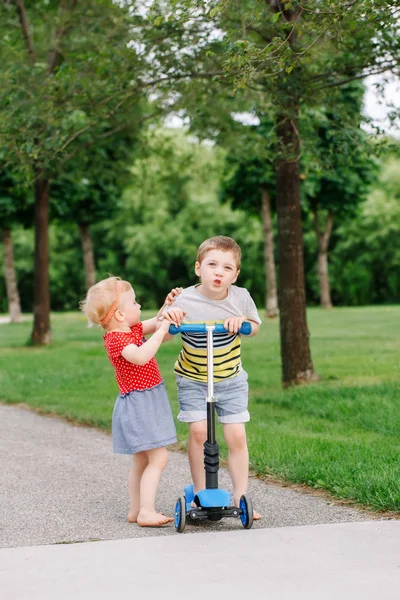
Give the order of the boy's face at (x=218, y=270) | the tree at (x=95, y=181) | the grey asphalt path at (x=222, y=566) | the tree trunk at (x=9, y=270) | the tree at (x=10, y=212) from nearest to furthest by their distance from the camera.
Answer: the grey asphalt path at (x=222, y=566) → the boy's face at (x=218, y=270) → the tree at (x=95, y=181) → the tree at (x=10, y=212) → the tree trunk at (x=9, y=270)

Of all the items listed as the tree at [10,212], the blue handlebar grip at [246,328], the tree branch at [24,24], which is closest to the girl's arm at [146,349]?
the blue handlebar grip at [246,328]

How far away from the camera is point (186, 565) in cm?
393

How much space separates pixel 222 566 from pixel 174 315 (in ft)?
4.47

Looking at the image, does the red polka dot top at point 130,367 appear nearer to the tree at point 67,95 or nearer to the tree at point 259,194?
the tree at point 67,95

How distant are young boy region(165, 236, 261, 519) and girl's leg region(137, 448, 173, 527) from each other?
192mm

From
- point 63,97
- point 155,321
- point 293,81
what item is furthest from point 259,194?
point 155,321

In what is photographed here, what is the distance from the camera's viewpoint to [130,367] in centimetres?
496

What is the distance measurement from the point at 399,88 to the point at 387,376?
3584 millimetres

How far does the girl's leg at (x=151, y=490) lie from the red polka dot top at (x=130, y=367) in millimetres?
381

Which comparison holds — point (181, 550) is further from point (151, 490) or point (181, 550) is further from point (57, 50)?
point (57, 50)

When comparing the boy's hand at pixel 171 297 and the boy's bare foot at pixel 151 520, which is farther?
the boy's hand at pixel 171 297

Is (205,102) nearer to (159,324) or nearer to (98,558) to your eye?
(159,324)

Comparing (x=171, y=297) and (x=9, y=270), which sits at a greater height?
(x=9, y=270)

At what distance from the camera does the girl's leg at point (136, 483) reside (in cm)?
500
